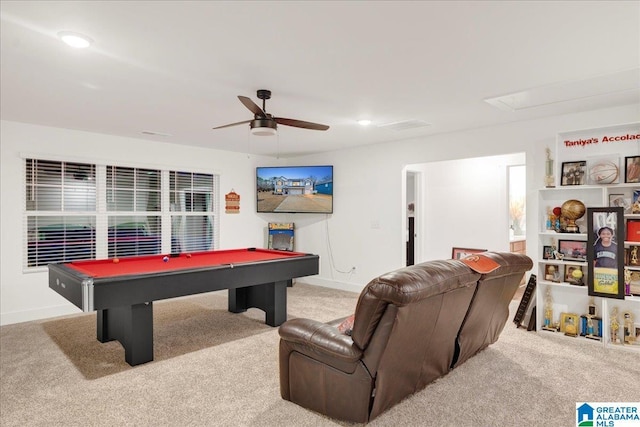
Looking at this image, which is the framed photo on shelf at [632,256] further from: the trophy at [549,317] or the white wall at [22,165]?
the white wall at [22,165]

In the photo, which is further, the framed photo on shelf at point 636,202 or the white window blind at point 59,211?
the white window blind at point 59,211

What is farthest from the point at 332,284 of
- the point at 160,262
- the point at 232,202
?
the point at 160,262

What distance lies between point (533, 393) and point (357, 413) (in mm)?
1380

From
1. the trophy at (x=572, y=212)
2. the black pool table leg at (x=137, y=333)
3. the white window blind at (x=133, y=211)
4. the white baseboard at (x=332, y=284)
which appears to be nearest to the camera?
the black pool table leg at (x=137, y=333)

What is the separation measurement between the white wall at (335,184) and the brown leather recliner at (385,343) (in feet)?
8.04

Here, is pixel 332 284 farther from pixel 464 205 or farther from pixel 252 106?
pixel 252 106

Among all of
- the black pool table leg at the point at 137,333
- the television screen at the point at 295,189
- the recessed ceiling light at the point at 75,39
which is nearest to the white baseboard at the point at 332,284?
the television screen at the point at 295,189

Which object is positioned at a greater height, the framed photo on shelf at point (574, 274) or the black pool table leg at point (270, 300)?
the framed photo on shelf at point (574, 274)

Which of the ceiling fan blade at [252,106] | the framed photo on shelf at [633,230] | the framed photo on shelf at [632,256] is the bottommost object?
the framed photo on shelf at [632,256]

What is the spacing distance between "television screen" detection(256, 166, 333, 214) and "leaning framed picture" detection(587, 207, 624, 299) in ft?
12.6

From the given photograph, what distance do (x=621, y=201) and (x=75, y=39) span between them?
4857 millimetres

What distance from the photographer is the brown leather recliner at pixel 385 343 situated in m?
2.08

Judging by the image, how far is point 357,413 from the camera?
226cm

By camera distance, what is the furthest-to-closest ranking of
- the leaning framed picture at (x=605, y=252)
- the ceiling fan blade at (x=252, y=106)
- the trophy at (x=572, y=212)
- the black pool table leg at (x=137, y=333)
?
the trophy at (x=572, y=212)
the leaning framed picture at (x=605, y=252)
the black pool table leg at (x=137, y=333)
the ceiling fan blade at (x=252, y=106)
